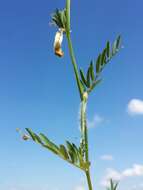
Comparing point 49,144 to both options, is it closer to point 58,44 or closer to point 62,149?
point 62,149

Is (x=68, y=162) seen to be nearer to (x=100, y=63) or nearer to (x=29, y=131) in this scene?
(x=29, y=131)

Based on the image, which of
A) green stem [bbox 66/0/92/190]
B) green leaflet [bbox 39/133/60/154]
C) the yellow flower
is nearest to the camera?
green stem [bbox 66/0/92/190]

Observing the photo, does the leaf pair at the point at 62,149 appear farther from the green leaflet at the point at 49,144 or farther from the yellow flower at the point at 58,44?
the yellow flower at the point at 58,44

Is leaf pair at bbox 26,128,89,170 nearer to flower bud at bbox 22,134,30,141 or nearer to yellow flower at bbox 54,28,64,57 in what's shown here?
flower bud at bbox 22,134,30,141

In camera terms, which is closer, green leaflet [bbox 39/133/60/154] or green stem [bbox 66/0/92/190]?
green stem [bbox 66/0/92/190]

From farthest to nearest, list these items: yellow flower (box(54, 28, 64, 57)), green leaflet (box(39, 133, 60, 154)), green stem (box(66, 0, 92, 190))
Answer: yellow flower (box(54, 28, 64, 57)) < green leaflet (box(39, 133, 60, 154)) < green stem (box(66, 0, 92, 190))

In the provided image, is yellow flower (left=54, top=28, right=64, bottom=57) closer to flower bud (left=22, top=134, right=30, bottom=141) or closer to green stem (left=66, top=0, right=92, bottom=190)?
green stem (left=66, top=0, right=92, bottom=190)

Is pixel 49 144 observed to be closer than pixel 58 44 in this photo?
Yes

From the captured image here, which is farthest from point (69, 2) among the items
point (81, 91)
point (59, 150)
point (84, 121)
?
point (59, 150)

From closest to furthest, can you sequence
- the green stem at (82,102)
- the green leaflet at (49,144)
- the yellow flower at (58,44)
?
the green stem at (82,102) < the green leaflet at (49,144) < the yellow flower at (58,44)

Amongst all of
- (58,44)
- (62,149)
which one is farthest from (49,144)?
(58,44)

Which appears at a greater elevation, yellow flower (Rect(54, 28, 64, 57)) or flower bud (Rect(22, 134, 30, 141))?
yellow flower (Rect(54, 28, 64, 57))
